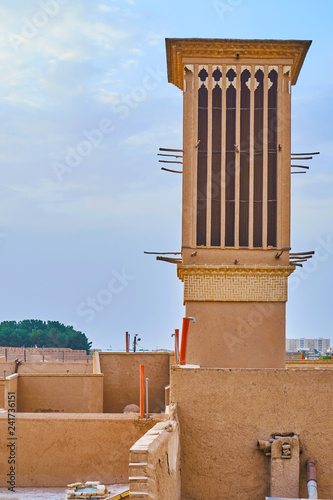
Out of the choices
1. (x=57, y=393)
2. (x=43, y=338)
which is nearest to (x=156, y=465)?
(x=57, y=393)

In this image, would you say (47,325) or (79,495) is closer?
(79,495)

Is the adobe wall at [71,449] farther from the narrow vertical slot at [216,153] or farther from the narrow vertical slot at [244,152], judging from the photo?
the narrow vertical slot at [244,152]

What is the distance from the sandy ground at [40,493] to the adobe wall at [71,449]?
0.19 m

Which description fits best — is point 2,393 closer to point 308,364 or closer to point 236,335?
point 236,335

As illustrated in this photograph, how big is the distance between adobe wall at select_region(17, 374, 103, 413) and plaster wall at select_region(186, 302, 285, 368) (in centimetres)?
577

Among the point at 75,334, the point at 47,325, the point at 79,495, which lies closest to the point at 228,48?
the point at 79,495

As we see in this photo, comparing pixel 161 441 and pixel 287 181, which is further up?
pixel 287 181

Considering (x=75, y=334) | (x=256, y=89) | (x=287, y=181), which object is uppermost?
(x=256, y=89)

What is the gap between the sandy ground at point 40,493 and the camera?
15594 mm

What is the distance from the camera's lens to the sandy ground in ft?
51.2

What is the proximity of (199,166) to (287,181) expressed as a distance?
89.3 inches

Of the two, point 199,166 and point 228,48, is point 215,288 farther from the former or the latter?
point 228,48

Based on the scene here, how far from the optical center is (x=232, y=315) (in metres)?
18.6

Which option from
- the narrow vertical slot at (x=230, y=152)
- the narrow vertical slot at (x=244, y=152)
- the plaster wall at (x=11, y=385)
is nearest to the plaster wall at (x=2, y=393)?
the plaster wall at (x=11, y=385)
